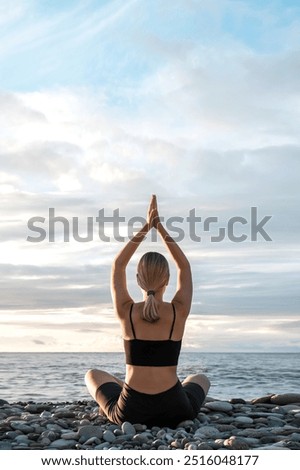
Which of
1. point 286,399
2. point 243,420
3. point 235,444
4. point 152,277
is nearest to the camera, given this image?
Result: point 235,444

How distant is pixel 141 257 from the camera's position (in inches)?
233

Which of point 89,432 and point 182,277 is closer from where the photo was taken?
point 89,432

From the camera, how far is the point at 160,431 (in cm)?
589

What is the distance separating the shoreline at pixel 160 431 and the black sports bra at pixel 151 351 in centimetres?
55

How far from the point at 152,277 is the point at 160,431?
4.22 ft

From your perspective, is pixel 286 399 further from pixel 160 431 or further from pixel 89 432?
pixel 89 432

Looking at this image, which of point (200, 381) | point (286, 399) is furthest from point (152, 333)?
point (286, 399)

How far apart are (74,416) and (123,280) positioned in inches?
71.8

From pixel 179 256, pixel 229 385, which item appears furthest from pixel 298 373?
pixel 179 256

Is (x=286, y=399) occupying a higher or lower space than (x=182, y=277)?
lower

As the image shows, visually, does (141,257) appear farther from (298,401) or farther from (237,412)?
(298,401)

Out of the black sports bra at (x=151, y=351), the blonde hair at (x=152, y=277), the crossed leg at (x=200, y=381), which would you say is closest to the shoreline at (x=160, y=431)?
the crossed leg at (x=200, y=381)

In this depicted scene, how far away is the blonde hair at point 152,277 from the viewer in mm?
5836

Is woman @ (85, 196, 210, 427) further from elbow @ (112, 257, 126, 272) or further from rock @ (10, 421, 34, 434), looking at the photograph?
rock @ (10, 421, 34, 434)
